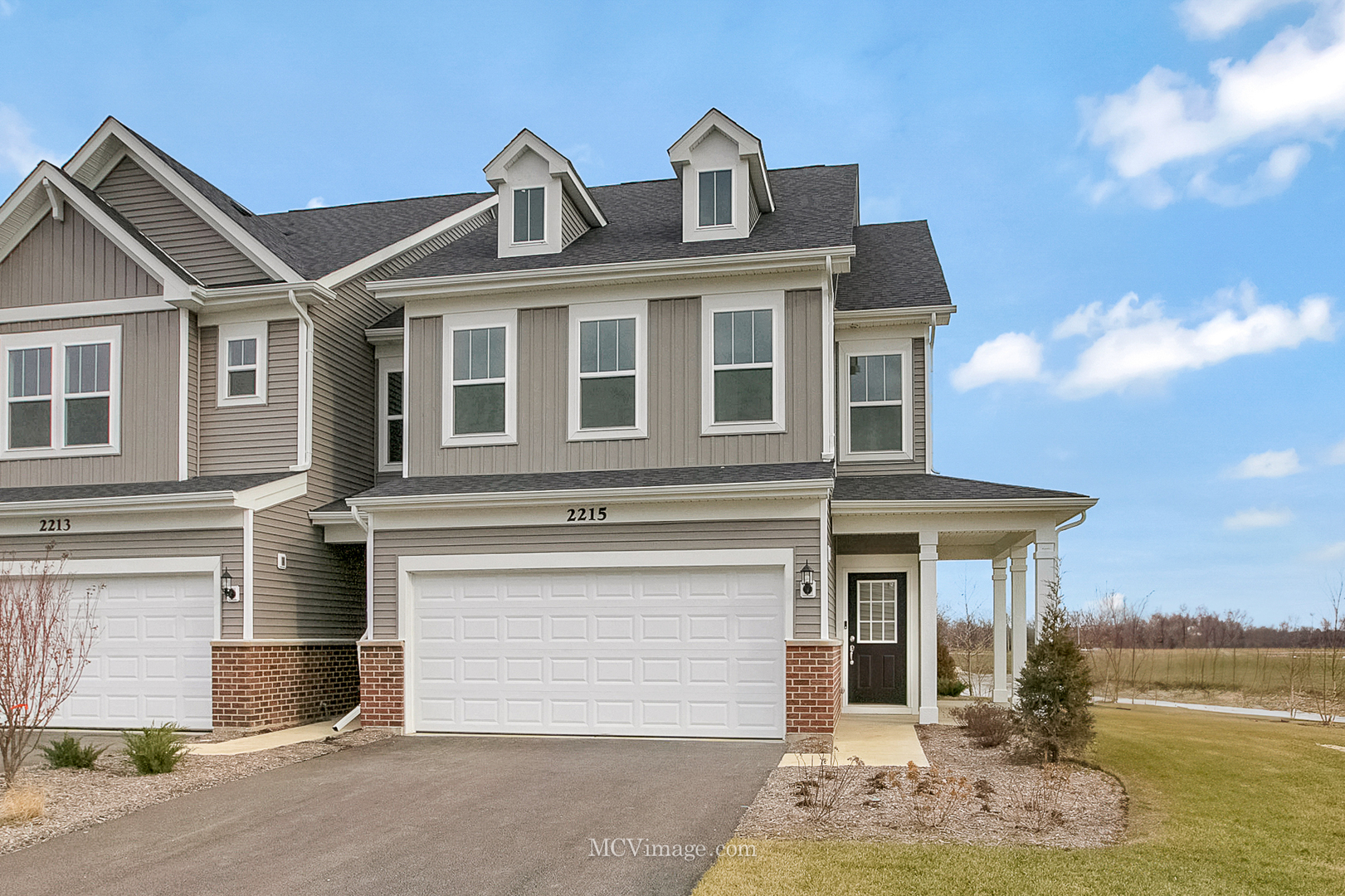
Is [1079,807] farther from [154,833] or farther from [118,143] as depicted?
[118,143]

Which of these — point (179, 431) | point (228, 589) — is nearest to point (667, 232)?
point (179, 431)

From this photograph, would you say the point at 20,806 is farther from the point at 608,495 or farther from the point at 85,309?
the point at 85,309

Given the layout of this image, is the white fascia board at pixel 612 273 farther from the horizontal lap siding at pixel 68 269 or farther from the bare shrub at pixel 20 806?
the bare shrub at pixel 20 806

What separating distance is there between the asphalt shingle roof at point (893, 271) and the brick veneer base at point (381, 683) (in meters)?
8.10

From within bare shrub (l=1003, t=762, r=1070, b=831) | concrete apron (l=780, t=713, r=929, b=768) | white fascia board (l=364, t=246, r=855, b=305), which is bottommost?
concrete apron (l=780, t=713, r=929, b=768)

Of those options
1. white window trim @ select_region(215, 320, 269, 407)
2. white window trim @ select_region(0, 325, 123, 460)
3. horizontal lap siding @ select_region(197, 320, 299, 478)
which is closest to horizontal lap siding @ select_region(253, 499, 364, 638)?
horizontal lap siding @ select_region(197, 320, 299, 478)

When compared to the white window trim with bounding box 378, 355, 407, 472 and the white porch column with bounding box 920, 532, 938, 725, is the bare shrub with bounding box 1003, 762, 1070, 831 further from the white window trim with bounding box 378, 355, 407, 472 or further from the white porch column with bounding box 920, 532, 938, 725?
the white window trim with bounding box 378, 355, 407, 472

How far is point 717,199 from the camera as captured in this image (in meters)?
15.5

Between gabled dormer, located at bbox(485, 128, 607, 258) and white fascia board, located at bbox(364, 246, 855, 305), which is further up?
gabled dormer, located at bbox(485, 128, 607, 258)

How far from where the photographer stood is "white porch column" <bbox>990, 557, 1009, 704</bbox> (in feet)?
62.0

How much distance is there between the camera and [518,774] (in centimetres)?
1121

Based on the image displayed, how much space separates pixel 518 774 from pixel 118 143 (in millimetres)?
11881

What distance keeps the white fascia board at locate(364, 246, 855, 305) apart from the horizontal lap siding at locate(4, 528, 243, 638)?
13.0 ft

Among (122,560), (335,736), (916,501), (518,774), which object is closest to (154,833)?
(518,774)
